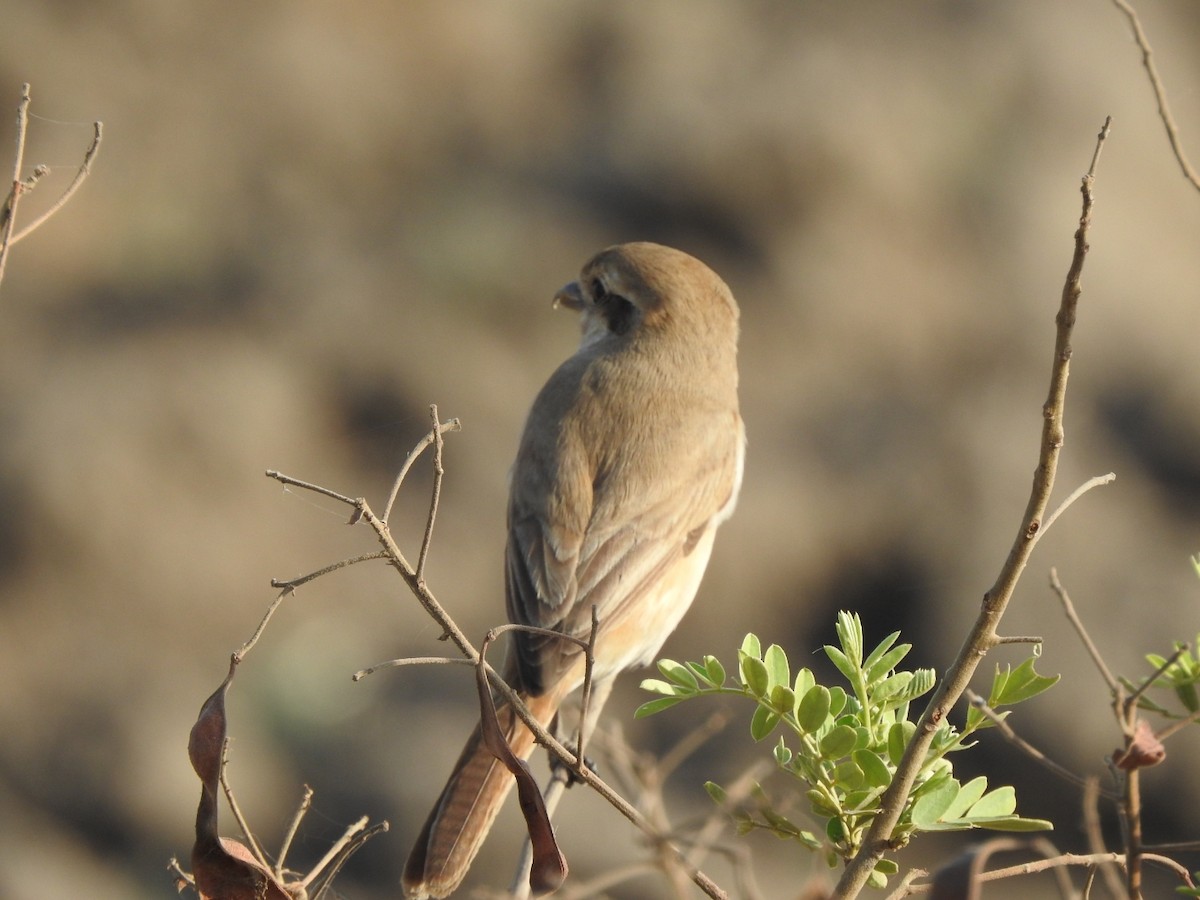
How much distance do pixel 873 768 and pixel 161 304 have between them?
29.2ft

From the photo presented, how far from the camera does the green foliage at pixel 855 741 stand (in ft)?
5.37

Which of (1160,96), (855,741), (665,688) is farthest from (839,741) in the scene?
(1160,96)

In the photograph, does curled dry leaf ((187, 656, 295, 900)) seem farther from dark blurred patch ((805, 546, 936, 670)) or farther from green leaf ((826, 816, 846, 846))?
dark blurred patch ((805, 546, 936, 670))

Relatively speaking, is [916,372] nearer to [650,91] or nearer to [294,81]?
[650,91]

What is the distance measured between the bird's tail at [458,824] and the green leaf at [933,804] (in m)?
1.04

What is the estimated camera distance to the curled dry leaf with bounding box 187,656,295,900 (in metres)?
1.63

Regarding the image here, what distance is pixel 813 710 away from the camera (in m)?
1.71

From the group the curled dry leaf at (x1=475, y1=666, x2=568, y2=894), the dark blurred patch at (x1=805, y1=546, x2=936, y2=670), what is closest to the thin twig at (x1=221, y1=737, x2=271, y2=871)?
the curled dry leaf at (x1=475, y1=666, x2=568, y2=894)

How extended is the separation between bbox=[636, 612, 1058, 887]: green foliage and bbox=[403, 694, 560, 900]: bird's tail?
82cm

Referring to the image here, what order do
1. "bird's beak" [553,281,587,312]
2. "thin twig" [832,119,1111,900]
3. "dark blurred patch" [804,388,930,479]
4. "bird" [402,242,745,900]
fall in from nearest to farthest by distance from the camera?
1. "thin twig" [832,119,1111,900]
2. "bird" [402,242,745,900]
3. "bird's beak" [553,281,587,312]
4. "dark blurred patch" [804,388,930,479]

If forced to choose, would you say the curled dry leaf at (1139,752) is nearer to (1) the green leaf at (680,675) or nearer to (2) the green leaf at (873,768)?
(2) the green leaf at (873,768)

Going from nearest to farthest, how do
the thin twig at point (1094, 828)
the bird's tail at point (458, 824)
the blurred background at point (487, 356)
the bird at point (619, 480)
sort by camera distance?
the thin twig at point (1094, 828)
the bird's tail at point (458, 824)
the bird at point (619, 480)
the blurred background at point (487, 356)

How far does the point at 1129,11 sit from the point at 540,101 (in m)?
9.28

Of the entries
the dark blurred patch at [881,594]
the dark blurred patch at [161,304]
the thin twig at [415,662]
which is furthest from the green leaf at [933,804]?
the dark blurred patch at [161,304]
